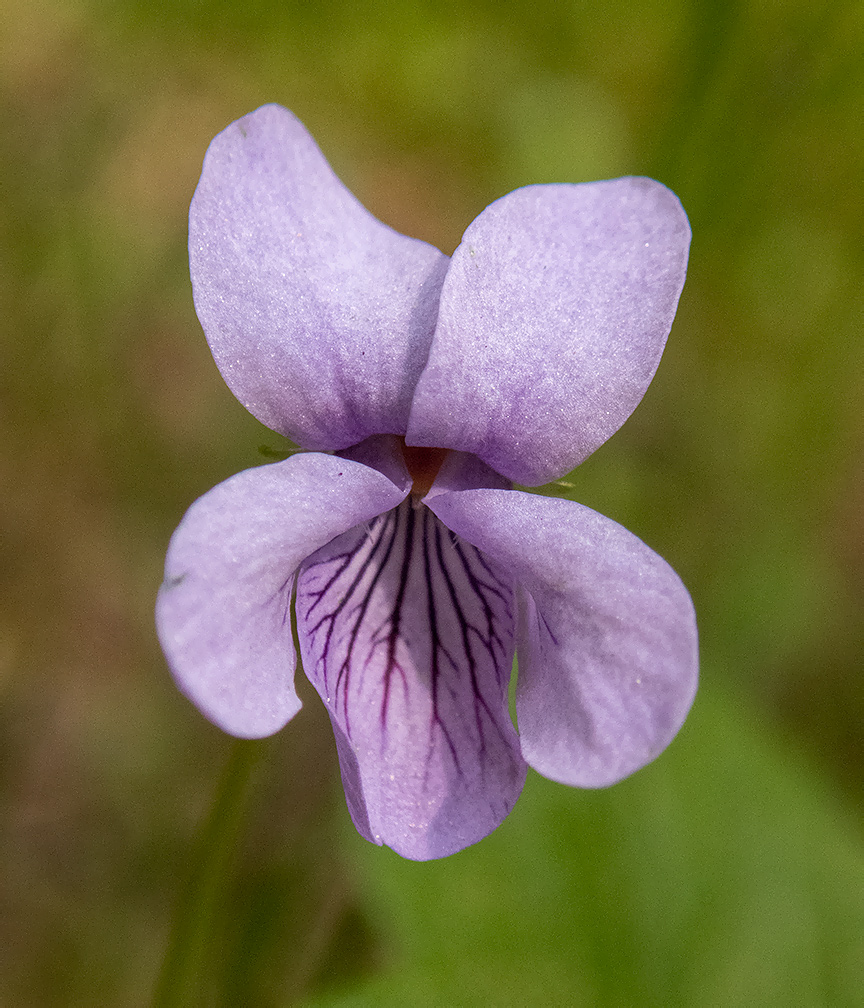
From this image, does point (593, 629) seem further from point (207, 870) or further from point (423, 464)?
point (207, 870)

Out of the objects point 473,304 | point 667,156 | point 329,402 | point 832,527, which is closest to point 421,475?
point 329,402

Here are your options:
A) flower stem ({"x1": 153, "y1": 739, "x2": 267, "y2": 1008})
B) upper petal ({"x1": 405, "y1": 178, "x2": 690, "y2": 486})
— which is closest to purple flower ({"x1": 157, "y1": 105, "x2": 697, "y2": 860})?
upper petal ({"x1": 405, "y1": 178, "x2": 690, "y2": 486})

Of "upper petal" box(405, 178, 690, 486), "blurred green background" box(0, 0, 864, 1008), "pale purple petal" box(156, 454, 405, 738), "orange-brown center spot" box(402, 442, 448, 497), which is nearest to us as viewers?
"pale purple petal" box(156, 454, 405, 738)

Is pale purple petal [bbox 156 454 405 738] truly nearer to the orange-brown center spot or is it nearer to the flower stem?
the orange-brown center spot

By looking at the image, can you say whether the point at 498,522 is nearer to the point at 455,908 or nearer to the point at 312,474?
the point at 312,474

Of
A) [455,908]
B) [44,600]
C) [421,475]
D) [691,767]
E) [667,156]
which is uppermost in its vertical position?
[667,156]

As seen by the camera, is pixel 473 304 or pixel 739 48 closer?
pixel 473 304

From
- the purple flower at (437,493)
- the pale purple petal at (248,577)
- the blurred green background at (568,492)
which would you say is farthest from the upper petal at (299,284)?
the blurred green background at (568,492)
